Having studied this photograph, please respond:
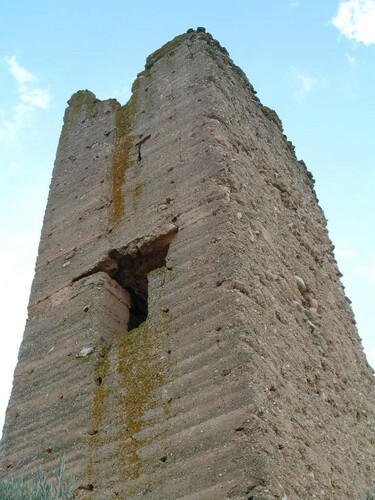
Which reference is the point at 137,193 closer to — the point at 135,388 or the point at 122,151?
the point at 122,151

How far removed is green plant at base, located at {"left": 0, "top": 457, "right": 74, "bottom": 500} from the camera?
3357 millimetres

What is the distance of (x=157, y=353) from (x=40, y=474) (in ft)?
3.14

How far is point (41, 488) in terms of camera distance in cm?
343

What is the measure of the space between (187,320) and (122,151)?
2.29m

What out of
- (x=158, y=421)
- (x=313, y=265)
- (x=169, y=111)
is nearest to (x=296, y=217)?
(x=313, y=265)

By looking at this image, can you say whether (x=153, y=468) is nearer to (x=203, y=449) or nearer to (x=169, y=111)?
(x=203, y=449)

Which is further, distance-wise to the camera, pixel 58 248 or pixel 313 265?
pixel 313 265

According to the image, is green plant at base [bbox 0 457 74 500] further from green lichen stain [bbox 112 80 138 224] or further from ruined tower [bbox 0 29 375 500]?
green lichen stain [bbox 112 80 138 224]

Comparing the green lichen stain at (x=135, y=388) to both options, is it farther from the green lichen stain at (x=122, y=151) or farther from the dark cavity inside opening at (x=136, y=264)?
the green lichen stain at (x=122, y=151)

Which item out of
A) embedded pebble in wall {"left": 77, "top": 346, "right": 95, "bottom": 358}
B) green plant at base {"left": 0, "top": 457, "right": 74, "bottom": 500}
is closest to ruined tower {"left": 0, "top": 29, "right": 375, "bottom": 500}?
embedded pebble in wall {"left": 77, "top": 346, "right": 95, "bottom": 358}

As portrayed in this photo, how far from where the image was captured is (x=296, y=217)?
602cm

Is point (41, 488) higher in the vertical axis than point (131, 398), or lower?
lower

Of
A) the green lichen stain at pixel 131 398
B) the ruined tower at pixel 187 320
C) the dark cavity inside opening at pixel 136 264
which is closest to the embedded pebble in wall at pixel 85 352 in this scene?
the ruined tower at pixel 187 320

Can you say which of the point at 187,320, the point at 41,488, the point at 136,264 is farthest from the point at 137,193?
the point at 41,488
